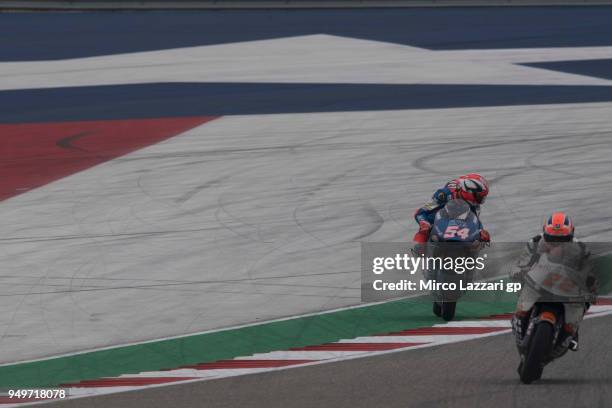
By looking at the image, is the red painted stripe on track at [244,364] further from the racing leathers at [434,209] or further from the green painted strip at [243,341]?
the racing leathers at [434,209]

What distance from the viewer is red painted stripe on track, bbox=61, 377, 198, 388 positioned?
10762mm

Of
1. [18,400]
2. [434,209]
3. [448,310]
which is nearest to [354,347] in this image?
[448,310]

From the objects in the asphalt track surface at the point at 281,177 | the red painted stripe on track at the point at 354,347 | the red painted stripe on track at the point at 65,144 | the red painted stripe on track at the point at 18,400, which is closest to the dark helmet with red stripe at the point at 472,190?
the asphalt track surface at the point at 281,177

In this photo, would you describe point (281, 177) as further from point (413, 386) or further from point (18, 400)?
point (18, 400)

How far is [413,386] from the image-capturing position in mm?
10461

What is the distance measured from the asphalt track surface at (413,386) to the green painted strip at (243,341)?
815mm

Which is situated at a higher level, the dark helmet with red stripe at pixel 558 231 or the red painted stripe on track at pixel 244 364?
the dark helmet with red stripe at pixel 558 231

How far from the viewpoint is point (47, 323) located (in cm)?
1280

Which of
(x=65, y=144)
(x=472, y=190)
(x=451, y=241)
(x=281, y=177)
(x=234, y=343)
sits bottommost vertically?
(x=234, y=343)

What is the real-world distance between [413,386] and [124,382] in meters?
2.64

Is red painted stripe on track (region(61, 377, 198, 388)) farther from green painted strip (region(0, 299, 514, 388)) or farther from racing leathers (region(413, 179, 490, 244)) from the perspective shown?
racing leathers (region(413, 179, 490, 244))

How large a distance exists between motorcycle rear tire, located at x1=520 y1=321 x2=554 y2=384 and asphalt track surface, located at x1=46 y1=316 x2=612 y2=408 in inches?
5.9

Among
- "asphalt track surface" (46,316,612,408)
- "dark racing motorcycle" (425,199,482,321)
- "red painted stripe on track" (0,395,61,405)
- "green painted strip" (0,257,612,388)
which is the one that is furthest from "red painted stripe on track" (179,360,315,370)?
"dark racing motorcycle" (425,199,482,321)

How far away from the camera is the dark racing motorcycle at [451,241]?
12.3 metres
